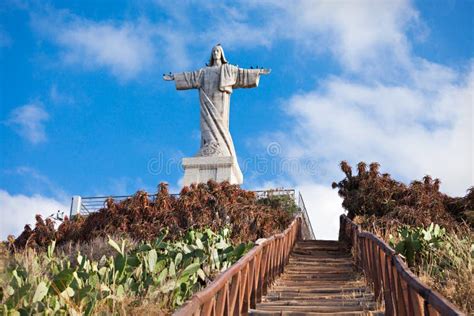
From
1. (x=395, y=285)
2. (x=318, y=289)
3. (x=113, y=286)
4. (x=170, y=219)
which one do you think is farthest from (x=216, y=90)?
(x=395, y=285)

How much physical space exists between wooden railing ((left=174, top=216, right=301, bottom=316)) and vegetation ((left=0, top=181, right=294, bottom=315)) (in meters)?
0.49

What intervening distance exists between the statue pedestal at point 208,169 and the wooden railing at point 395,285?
11009 millimetres

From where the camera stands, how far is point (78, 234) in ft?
49.2

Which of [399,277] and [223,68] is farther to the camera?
[223,68]

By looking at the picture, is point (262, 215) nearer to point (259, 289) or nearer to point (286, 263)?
point (286, 263)

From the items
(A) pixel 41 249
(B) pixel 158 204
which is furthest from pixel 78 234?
(B) pixel 158 204

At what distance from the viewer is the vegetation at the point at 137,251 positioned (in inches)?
220

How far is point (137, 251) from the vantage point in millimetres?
9297

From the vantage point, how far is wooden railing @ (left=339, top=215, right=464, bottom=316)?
4.10m

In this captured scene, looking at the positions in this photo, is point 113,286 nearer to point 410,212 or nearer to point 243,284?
point 243,284

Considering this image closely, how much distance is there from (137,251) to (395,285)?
472 cm

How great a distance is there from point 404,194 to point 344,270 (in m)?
6.29

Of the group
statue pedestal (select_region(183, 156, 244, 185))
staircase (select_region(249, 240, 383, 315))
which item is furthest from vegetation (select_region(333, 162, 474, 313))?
statue pedestal (select_region(183, 156, 244, 185))

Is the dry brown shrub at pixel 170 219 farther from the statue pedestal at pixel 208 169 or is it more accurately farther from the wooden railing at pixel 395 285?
the wooden railing at pixel 395 285
